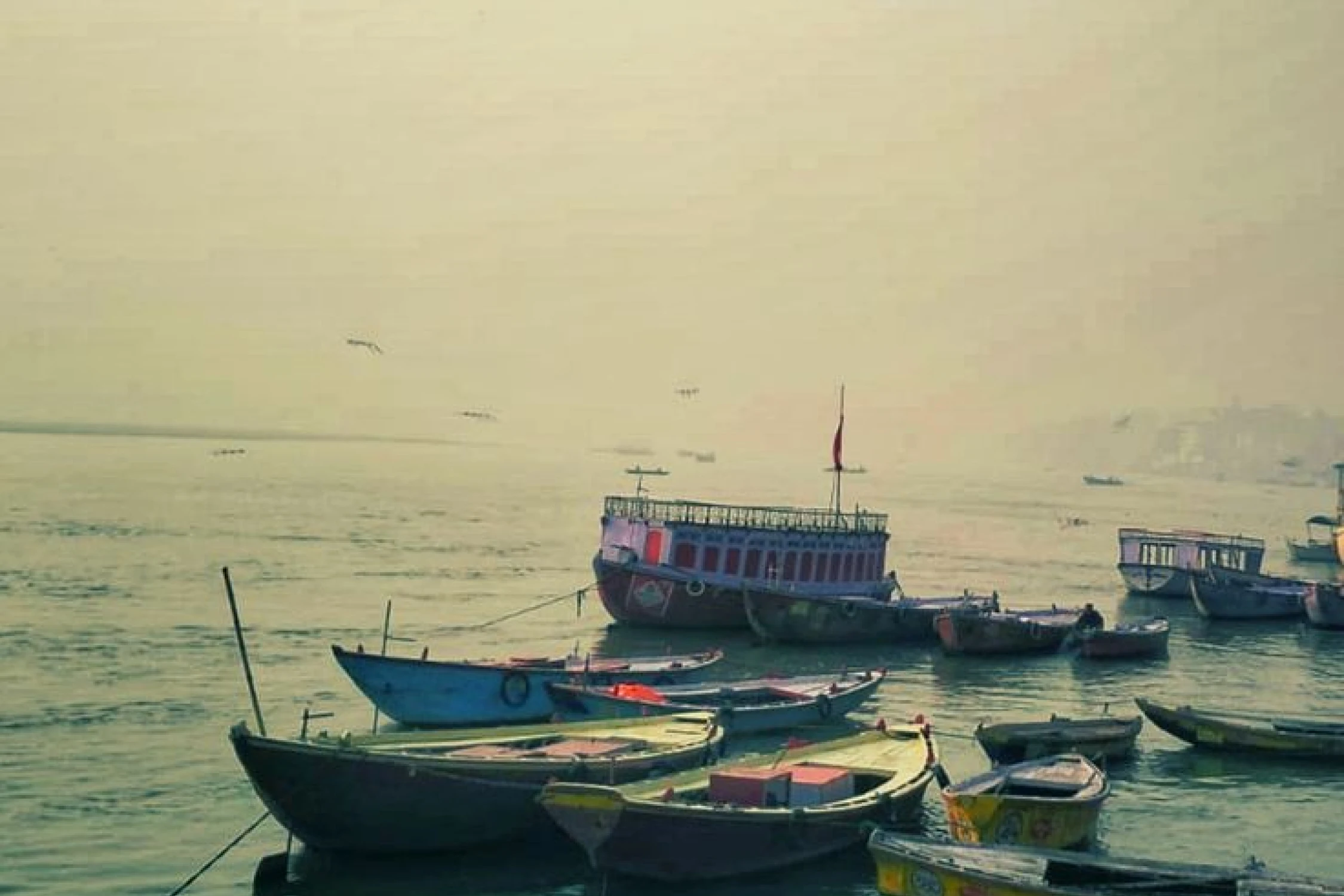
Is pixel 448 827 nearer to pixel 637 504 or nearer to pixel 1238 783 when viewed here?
pixel 1238 783

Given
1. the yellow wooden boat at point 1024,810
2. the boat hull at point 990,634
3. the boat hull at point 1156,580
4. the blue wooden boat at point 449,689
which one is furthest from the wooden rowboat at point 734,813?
the boat hull at point 1156,580

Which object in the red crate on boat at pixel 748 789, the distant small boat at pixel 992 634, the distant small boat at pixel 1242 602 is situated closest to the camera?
the red crate on boat at pixel 748 789

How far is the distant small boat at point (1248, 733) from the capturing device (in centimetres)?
3828

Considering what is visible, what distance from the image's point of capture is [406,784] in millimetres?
26359

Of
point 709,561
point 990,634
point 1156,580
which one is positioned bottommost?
point 990,634

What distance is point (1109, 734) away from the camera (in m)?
36.7

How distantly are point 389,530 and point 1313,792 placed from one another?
96.6m

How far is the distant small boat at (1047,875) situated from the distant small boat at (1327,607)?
52.1 meters

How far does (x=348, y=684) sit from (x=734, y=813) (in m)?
24.6

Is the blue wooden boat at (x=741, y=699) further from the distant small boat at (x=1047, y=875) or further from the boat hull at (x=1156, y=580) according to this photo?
the boat hull at (x=1156, y=580)

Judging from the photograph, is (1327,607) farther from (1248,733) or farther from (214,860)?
(214,860)

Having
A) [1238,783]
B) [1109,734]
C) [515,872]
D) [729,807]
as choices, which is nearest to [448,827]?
[515,872]

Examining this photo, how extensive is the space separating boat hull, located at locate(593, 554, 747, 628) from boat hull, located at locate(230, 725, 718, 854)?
3269cm

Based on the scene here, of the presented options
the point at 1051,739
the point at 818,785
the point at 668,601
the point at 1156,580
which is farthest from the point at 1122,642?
the point at 818,785
